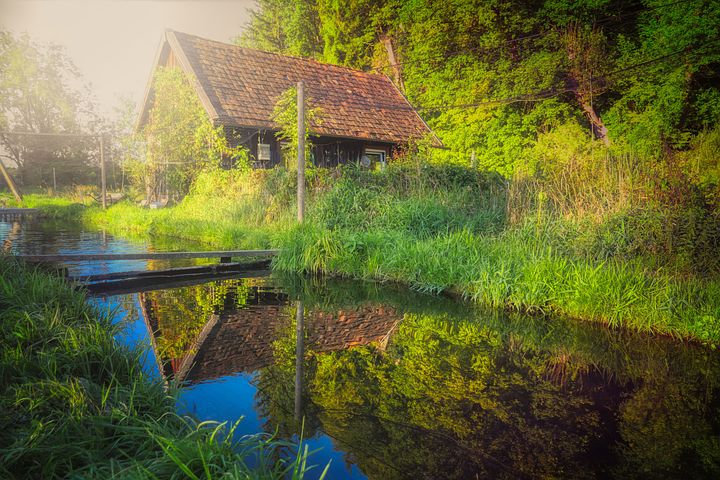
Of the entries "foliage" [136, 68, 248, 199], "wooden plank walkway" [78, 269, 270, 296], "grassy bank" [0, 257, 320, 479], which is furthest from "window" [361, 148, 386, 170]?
"grassy bank" [0, 257, 320, 479]

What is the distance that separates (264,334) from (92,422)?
2.40 m

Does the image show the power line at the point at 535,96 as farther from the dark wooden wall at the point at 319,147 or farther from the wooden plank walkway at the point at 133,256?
the wooden plank walkway at the point at 133,256

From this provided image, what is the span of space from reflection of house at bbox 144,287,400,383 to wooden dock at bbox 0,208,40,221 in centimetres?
1667

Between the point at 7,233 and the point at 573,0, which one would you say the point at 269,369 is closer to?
the point at 7,233

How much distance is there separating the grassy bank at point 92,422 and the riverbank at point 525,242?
415cm

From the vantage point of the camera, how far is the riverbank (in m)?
5.23

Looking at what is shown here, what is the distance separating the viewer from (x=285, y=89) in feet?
54.4

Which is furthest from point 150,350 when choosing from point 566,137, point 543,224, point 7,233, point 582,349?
point 566,137

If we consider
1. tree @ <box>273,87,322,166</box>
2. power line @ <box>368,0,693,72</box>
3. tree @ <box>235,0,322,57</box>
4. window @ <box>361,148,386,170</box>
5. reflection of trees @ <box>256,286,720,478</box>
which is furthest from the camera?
tree @ <box>235,0,322,57</box>

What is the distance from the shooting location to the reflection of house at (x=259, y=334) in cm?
378

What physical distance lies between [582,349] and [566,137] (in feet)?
57.7

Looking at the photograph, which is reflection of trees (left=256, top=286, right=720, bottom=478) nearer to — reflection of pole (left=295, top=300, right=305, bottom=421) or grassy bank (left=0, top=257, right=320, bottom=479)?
reflection of pole (left=295, top=300, right=305, bottom=421)

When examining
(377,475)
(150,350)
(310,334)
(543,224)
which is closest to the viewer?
(377,475)

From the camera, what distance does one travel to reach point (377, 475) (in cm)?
240
